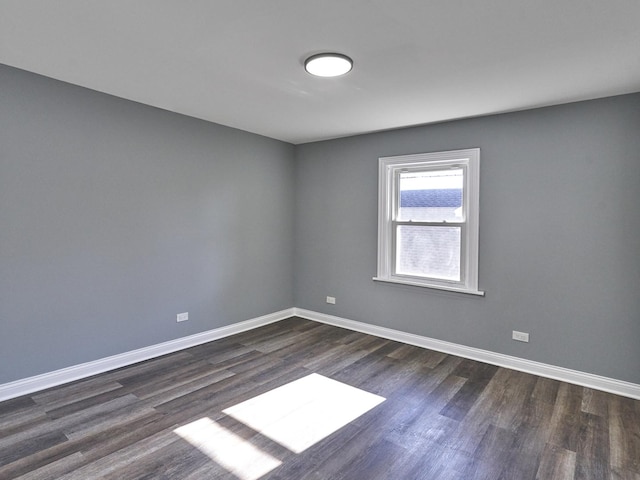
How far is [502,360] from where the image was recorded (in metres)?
3.50

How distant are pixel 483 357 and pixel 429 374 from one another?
2.40ft

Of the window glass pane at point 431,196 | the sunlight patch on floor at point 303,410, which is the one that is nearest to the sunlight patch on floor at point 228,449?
the sunlight patch on floor at point 303,410

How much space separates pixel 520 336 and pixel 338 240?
2.37 meters

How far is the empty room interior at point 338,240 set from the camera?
2.05 meters

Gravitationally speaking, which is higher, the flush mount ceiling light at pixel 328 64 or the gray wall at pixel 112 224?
the flush mount ceiling light at pixel 328 64

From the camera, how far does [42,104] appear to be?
2.80 metres

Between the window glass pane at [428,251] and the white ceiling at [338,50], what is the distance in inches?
52.3

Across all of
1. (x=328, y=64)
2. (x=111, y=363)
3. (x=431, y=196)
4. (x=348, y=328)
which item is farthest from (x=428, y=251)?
(x=111, y=363)

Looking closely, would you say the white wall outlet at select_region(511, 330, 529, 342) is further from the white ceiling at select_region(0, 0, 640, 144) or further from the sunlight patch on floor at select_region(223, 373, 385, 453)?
the white ceiling at select_region(0, 0, 640, 144)

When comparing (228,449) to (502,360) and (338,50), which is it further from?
(502,360)

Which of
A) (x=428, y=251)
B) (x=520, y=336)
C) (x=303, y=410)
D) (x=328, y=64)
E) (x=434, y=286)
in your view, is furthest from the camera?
(x=428, y=251)

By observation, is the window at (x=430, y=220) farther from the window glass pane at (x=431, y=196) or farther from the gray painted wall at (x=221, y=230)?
the gray painted wall at (x=221, y=230)

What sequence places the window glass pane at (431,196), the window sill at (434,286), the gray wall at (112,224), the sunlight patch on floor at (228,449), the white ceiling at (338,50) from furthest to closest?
the window glass pane at (431,196) → the window sill at (434,286) → the gray wall at (112,224) → the sunlight patch on floor at (228,449) → the white ceiling at (338,50)

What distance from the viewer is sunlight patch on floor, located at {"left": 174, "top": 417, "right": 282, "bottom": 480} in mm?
2008
